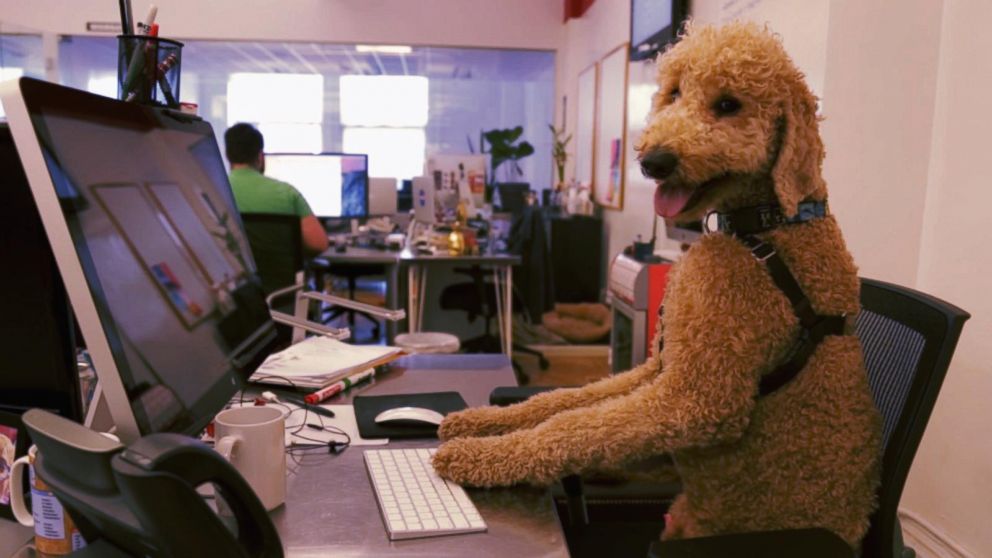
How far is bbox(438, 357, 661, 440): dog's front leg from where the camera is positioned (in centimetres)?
116

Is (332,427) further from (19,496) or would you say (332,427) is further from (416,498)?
(19,496)

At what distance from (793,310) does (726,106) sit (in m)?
0.30

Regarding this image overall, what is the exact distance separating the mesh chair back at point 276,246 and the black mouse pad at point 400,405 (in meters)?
1.81

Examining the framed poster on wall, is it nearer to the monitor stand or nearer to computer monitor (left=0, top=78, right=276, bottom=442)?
computer monitor (left=0, top=78, right=276, bottom=442)

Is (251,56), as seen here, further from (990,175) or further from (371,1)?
(990,175)

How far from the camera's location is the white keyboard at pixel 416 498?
0.88 metres

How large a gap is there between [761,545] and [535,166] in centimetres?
917

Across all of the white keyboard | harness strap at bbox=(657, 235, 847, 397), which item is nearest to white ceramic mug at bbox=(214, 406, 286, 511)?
the white keyboard

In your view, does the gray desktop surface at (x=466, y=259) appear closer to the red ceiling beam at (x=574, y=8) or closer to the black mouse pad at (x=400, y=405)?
the black mouse pad at (x=400, y=405)

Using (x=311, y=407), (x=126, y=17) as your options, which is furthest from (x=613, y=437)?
(x=126, y=17)

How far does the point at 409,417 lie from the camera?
1239 millimetres

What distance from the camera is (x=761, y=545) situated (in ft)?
2.95

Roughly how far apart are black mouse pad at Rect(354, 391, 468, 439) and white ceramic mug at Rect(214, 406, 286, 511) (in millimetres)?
288

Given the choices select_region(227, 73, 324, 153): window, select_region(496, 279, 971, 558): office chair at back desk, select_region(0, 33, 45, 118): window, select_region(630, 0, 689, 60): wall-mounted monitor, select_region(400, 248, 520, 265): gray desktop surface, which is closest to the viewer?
select_region(496, 279, 971, 558): office chair at back desk
